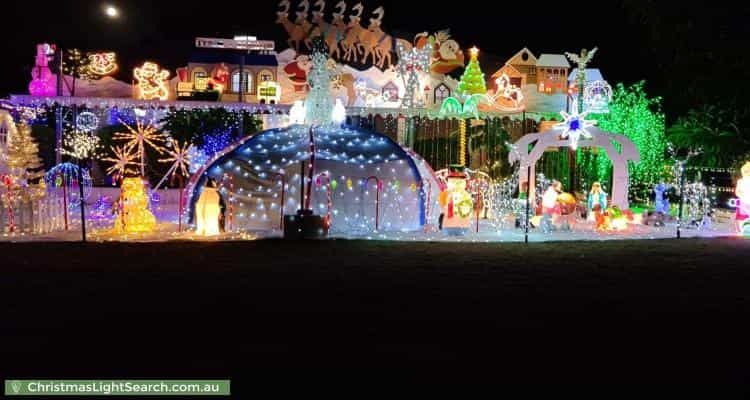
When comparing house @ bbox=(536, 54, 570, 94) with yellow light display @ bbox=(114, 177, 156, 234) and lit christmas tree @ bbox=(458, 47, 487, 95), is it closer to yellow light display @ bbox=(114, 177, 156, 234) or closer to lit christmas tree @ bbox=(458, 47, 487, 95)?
lit christmas tree @ bbox=(458, 47, 487, 95)

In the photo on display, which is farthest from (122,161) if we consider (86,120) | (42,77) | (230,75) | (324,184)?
(230,75)

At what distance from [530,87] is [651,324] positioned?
63.9ft

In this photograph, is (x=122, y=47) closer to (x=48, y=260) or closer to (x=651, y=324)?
(x=48, y=260)

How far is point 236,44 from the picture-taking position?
27.5 metres

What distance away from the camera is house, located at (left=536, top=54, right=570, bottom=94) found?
27484mm

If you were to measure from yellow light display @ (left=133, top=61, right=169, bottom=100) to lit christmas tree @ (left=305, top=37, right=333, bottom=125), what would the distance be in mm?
7616

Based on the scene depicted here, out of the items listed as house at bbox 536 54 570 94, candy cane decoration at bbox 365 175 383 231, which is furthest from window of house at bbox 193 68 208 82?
house at bbox 536 54 570 94

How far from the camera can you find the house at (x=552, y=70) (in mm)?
27484

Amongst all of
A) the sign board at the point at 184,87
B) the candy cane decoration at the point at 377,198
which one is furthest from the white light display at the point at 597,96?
the sign board at the point at 184,87

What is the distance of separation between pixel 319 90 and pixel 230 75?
27.8 ft

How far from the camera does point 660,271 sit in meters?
10.7

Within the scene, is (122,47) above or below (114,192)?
above

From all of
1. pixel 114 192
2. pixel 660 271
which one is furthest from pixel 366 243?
pixel 114 192

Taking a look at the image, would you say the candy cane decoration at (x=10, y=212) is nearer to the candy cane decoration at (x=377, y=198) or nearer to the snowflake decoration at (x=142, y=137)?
the snowflake decoration at (x=142, y=137)
